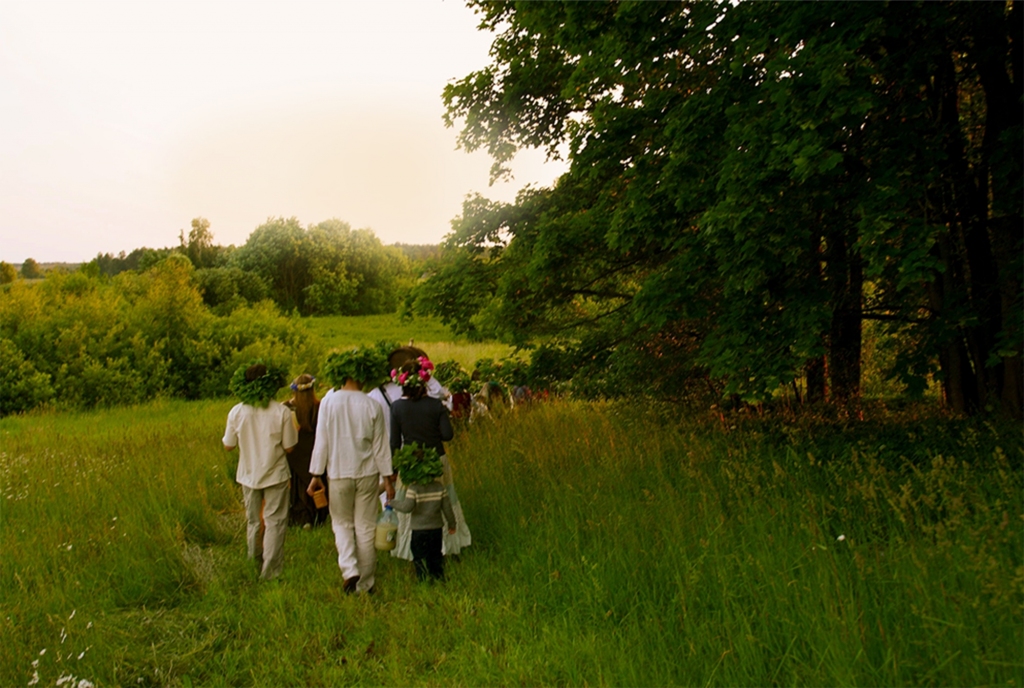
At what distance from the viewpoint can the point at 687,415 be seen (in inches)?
389

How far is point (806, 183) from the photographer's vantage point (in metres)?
6.51

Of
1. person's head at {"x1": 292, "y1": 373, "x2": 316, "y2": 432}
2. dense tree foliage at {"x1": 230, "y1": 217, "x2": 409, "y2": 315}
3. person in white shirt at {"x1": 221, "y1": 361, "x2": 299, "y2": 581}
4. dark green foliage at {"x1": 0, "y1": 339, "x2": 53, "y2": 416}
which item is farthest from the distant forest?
person in white shirt at {"x1": 221, "y1": 361, "x2": 299, "y2": 581}

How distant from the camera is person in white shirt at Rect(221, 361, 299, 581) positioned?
22.5 ft

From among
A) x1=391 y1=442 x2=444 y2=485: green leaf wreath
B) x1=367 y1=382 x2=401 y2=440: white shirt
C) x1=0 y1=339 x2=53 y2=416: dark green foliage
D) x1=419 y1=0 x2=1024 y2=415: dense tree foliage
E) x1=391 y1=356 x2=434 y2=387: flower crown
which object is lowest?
x1=0 y1=339 x2=53 y2=416: dark green foliage

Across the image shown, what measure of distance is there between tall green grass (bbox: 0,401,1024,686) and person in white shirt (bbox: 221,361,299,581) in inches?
18.2

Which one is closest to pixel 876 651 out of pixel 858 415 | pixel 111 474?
pixel 858 415

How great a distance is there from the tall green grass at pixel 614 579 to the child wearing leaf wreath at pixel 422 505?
244 mm

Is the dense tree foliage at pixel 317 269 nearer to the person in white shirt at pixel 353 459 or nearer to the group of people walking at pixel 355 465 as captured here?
the group of people walking at pixel 355 465

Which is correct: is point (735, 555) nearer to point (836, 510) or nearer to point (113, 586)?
point (836, 510)

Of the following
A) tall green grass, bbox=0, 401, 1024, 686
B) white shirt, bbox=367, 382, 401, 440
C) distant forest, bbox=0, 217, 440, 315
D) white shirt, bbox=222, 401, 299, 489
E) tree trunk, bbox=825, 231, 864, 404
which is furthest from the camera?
distant forest, bbox=0, 217, 440, 315

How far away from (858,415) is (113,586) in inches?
329

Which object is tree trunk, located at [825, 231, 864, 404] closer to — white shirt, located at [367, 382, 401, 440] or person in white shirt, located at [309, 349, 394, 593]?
white shirt, located at [367, 382, 401, 440]

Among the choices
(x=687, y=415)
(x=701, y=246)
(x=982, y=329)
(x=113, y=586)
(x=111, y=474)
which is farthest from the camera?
(x=111, y=474)

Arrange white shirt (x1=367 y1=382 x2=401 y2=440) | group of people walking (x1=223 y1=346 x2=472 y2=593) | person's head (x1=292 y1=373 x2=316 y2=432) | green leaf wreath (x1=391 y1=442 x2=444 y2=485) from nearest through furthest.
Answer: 1. green leaf wreath (x1=391 y1=442 x2=444 y2=485)
2. group of people walking (x1=223 y1=346 x2=472 y2=593)
3. white shirt (x1=367 y1=382 x2=401 y2=440)
4. person's head (x1=292 y1=373 x2=316 y2=432)
